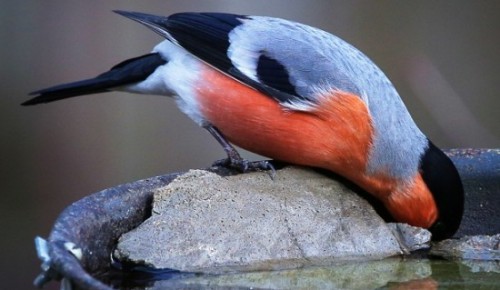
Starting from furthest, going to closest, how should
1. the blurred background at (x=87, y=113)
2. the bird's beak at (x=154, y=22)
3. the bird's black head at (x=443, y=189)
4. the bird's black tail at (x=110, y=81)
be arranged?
the blurred background at (x=87, y=113) → the bird's black tail at (x=110, y=81) → the bird's beak at (x=154, y=22) → the bird's black head at (x=443, y=189)

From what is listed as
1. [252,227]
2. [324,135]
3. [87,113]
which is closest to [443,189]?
[324,135]

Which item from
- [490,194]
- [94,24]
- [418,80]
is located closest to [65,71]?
[94,24]

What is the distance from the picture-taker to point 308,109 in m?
3.06

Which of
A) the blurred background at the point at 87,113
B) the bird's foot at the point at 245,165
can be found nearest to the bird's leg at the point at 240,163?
the bird's foot at the point at 245,165

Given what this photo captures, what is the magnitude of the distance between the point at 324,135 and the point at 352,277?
2.00 ft

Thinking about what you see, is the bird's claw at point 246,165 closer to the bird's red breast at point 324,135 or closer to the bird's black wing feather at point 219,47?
the bird's red breast at point 324,135

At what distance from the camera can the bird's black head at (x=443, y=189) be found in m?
2.99

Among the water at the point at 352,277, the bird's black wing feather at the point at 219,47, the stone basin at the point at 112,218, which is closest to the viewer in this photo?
the stone basin at the point at 112,218

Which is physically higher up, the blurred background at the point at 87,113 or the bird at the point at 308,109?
the bird at the point at 308,109

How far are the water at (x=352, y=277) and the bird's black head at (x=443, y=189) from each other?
20 centimetres

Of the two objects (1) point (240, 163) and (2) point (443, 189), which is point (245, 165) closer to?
(1) point (240, 163)

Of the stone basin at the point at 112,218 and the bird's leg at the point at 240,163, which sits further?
the bird's leg at the point at 240,163

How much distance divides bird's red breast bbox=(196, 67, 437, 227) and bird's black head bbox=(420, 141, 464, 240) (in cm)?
3

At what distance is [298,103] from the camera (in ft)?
10.1
